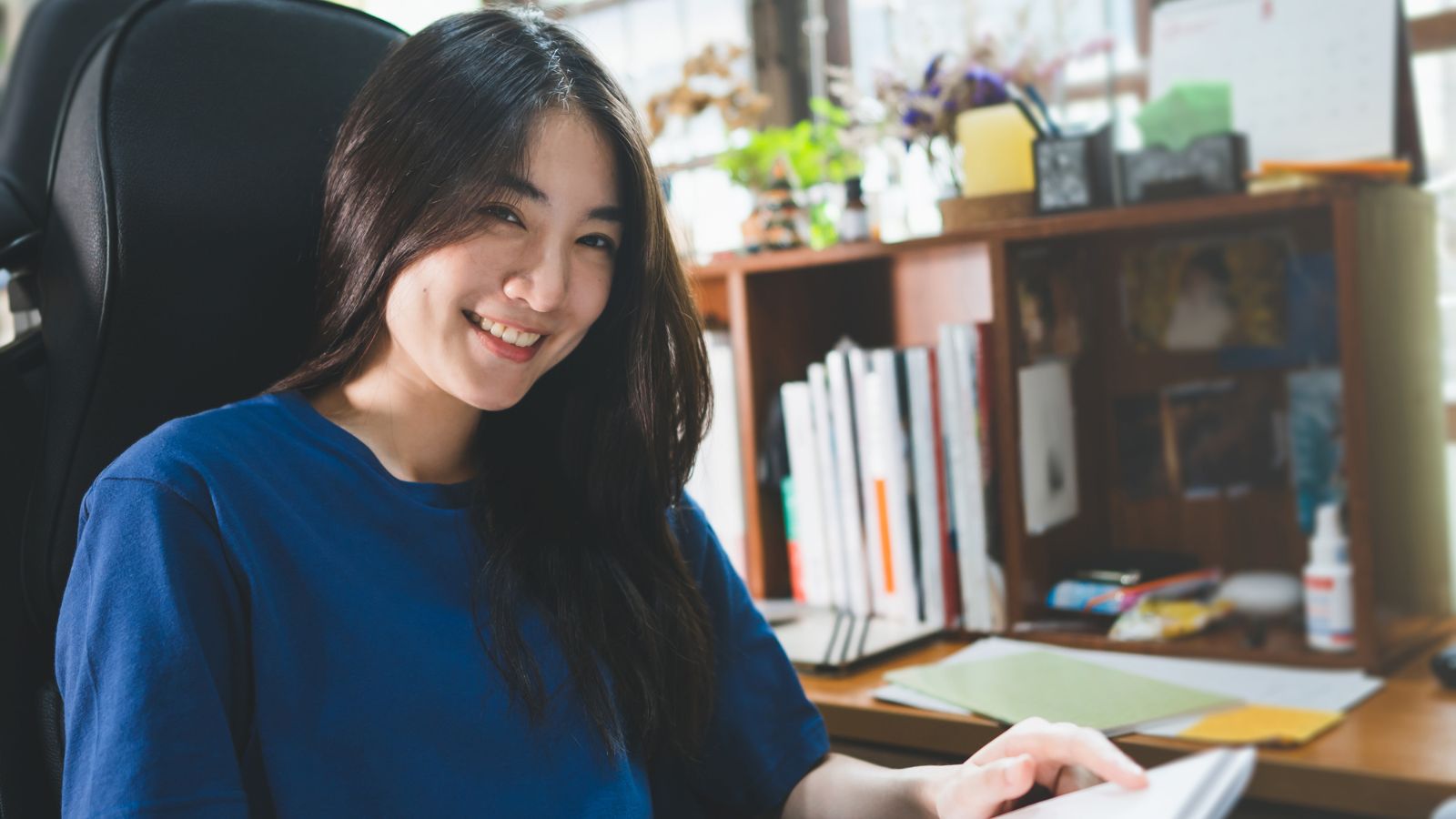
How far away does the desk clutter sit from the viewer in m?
1.03

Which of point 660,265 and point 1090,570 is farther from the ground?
point 660,265

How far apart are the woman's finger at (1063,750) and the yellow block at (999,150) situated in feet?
2.68

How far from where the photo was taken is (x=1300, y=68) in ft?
4.72

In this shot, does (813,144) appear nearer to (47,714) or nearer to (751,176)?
(751,176)

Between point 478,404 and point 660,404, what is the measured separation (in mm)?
214

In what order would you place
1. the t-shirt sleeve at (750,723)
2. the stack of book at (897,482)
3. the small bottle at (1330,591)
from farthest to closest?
the stack of book at (897,482) → the small bottle at (1330,591) → the t-shirt sleeve at (750,723)

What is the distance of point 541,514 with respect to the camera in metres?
1.06

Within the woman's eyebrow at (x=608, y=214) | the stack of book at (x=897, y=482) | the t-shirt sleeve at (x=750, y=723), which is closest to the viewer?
the woman's eyebrow at (x=608, y=214)

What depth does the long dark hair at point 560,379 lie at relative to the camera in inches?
35.6

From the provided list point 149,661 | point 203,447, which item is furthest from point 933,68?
point 149,661

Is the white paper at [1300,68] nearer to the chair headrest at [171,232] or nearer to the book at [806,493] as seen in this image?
the book at [806,493]

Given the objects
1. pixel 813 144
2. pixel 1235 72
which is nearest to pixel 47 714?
pixel 813 144

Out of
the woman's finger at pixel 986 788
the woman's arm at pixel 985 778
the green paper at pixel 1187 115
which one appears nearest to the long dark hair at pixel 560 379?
the woman's arm at pixel 985 778

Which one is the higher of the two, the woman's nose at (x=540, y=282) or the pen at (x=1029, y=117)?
the pen at (x=1029, y=117)
